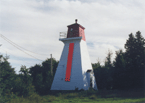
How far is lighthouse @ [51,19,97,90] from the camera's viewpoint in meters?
26.3

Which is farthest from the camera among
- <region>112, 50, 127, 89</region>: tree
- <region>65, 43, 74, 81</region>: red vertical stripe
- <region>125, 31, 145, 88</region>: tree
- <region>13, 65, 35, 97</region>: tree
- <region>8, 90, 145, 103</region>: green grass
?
<region>112, 50, 127, 89</region>: tree

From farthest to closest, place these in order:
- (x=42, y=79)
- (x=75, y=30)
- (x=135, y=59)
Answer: (x=42, y=79) < (x=75, y=30) < (x=135, y=59)

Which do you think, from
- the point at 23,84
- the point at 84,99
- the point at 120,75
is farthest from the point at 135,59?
the point at 23,84

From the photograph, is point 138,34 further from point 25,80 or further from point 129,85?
point 25,80

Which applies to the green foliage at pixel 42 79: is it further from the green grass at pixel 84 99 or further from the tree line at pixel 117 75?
the green grass at pixel 84 99

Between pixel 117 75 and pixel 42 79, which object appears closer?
pixel 117 75

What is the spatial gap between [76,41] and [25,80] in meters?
12.6

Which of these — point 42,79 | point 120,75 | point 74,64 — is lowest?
point 42,79

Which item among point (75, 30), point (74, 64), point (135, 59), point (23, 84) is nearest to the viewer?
point (23, 84)

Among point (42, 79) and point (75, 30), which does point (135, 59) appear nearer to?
point (75, 30)

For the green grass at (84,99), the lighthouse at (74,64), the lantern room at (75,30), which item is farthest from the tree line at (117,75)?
the lantern room at (75,30)

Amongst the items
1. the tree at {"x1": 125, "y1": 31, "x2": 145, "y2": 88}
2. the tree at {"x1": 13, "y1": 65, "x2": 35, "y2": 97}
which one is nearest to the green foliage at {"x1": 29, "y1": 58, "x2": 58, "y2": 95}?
the tree at {"x1": 13, "y1": 65, "x2": 35, "y2": 97}

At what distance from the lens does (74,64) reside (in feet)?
89.6

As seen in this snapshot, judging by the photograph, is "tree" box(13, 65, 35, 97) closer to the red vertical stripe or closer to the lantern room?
the red vertical stripe
